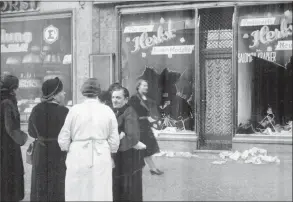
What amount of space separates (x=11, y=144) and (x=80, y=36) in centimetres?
218

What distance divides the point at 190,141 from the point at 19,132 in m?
2.61

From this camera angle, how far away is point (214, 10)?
6.51m

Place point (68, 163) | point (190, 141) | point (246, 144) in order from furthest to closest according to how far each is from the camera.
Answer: point (190, 141) < point (246, 144) < point (68, 163)

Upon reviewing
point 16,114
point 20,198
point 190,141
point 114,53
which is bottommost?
point 20,198

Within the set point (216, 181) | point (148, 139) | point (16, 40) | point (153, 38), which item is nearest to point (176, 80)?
point (153, 38)

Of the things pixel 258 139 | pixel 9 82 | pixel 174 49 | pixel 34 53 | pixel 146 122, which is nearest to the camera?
pixel 9 82

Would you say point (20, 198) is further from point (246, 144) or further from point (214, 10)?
point (214, 10)

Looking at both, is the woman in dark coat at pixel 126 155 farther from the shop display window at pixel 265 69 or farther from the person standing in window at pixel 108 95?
the shop display window at pixel 265 69

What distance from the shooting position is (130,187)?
4.63 m

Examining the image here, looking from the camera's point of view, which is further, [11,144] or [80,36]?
[80,36]

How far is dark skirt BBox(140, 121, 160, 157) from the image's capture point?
18.3ft

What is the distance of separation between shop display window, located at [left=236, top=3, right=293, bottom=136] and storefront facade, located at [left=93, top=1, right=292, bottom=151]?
1 centimetres

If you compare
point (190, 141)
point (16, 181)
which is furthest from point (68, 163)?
point (190, 141)

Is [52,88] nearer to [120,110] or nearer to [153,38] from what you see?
[120,110]
